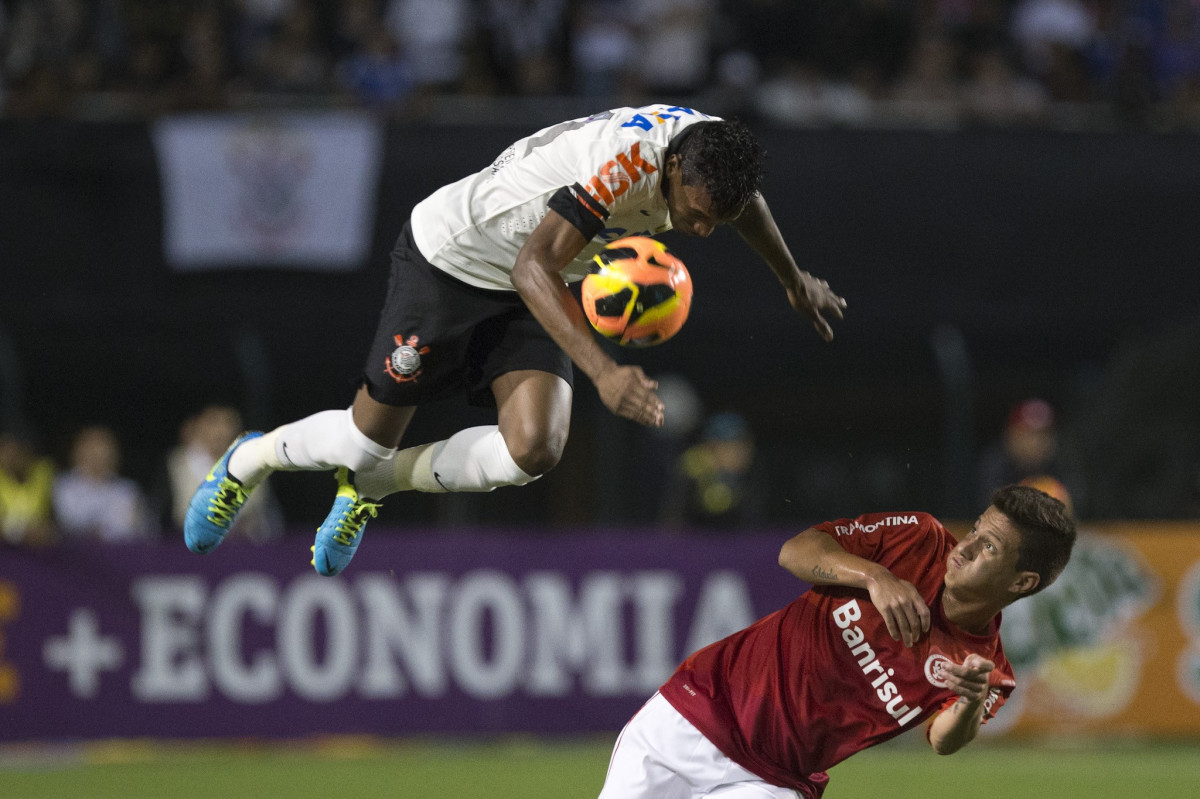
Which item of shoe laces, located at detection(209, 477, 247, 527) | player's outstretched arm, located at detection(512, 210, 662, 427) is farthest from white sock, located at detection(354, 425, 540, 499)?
player's outstretched arm, located at detection(512, 210, 662, 427)

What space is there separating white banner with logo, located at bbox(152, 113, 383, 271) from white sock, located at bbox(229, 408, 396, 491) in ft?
22.3

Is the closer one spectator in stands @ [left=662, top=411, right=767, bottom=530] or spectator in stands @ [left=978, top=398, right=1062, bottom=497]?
spectator in stands @ [left=978, top=398, right=1062, bottom=497]

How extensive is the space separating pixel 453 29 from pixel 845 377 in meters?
4.48

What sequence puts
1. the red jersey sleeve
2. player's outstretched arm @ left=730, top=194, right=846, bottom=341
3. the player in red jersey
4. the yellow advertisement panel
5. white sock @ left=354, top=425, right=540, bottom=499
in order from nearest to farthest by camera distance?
the player in red jersey → the red jersey sleeve → player's outstretched arm @ left=730, top=194, right=846, bottom=341 → white sock @ left=354, top=425, right=540, bottom=499 → the yellow advertisement panel

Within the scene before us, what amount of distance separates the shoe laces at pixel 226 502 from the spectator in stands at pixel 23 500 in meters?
4.44

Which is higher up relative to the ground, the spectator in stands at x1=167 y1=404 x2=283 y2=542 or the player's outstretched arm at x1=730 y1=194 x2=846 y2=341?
the player's outstretched arm at x1=730 y1=194 x2=846 y2=341

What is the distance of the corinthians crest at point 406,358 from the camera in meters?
6.24

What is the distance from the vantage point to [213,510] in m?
6.80

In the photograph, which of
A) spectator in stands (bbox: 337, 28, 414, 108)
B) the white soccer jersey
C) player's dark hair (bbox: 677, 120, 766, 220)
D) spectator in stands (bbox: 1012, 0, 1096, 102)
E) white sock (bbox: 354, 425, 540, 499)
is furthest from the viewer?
spectator in stands (bbox: 1012, 0, 1096, 102)

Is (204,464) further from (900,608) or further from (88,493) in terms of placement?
(900,608)

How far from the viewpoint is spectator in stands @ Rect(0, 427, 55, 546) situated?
10758mm

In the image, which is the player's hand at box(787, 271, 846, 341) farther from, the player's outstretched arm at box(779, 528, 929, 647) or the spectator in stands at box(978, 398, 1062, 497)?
the spectator in stands at box(978, 398, 1062, 497)

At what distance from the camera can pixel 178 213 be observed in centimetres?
1339

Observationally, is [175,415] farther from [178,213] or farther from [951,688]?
[951,688]
